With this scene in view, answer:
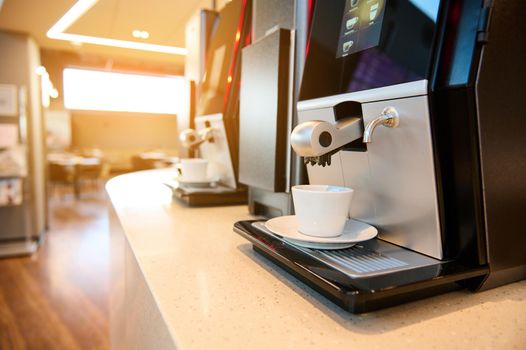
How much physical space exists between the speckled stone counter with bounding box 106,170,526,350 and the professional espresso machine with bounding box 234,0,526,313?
2 cm

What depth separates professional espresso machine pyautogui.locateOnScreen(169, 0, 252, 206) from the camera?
109 cm

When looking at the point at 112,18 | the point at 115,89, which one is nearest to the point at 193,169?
the point at 112,18

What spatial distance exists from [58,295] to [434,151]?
253 centimetres

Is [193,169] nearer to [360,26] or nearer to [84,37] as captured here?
[360,26]

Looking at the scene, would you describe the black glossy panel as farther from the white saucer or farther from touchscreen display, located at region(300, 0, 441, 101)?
the white saucer

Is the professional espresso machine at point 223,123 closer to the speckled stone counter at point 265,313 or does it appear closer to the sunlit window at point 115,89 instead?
the speckled stone counter at point 265,313

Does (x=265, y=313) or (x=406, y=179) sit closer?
(x=265, y=313)

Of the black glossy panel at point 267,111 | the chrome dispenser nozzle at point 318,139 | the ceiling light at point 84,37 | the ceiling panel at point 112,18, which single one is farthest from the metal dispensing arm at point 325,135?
the ceiling light at point 84,37

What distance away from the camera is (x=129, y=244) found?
0.68m

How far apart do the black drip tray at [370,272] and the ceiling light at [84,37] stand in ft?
9.04

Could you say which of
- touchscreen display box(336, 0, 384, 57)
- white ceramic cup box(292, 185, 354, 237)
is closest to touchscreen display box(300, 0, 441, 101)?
touchscreen display box(336, 0, 384, 57)

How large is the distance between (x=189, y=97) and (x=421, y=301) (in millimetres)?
1497

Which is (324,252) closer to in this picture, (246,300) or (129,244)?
(246,300)

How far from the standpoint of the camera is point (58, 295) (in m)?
2.33
